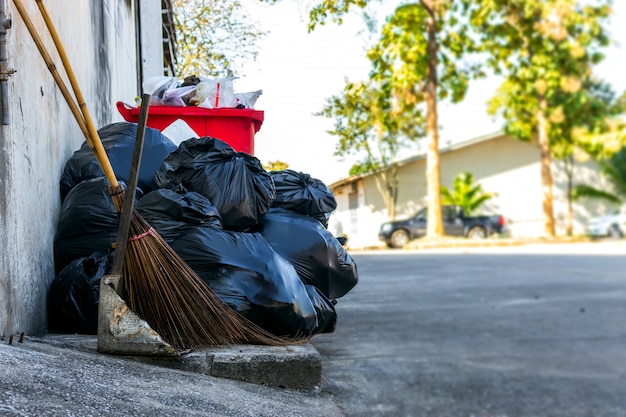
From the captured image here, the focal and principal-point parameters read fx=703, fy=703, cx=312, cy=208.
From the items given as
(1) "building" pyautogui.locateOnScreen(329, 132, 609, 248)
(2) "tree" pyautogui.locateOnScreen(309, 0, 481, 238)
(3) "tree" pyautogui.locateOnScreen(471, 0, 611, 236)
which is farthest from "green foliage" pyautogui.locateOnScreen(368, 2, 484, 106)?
(3) "tree" pyautogui.locateOnScreen(471, 0, 611, 236)

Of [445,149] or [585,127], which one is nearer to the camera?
[585,127]

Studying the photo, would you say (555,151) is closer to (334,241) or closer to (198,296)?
(334,241)

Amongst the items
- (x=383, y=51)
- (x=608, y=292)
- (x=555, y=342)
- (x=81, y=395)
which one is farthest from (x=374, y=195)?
(x=81, y=395)

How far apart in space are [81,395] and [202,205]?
134cm

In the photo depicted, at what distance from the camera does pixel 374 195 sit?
19.1 meters

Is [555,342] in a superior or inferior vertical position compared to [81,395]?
inferior

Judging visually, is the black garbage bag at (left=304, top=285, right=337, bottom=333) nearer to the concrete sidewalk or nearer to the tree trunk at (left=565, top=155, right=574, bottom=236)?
the concrete sidewalk

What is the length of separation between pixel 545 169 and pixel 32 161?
9.71 feet

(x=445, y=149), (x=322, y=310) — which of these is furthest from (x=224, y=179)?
(x=445, y=149)

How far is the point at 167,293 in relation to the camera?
2.61m

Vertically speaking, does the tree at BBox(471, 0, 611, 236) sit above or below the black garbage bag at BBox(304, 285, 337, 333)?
above

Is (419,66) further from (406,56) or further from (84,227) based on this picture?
(84,227)

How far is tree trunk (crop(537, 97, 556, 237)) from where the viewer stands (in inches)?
165

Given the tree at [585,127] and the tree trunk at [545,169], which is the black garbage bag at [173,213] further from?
the tree trunk at [545,169]
